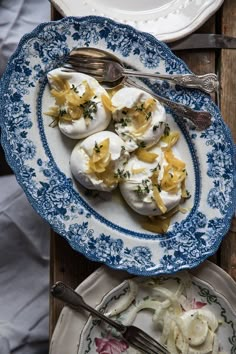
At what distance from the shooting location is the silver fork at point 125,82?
3.50ft

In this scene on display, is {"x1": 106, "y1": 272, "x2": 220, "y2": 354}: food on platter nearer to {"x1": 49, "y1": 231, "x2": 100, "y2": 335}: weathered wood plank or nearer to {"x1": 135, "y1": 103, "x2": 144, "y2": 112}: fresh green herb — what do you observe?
{"x1": 49, "y1": 231, "x2": 100, "y2": 335}: weathered wood plank

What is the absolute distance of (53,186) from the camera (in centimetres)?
105

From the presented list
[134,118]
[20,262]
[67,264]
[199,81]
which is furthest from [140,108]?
[20,262]

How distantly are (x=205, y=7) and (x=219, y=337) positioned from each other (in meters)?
0.54

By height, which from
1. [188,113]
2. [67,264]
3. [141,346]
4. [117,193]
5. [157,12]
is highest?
[157,12]

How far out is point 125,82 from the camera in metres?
1.09

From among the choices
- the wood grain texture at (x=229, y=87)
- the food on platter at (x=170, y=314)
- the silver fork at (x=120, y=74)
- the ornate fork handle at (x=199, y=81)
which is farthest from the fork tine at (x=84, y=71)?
the food on platter at (x=170, y=314)

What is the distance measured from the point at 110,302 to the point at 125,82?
1.15ft

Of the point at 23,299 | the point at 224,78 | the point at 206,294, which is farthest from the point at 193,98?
the point at 23,299

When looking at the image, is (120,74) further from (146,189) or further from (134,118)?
(146,189)

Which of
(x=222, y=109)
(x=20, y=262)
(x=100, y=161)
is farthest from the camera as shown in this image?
(x=20, y=262)

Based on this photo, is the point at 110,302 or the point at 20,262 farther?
the point at 20,262

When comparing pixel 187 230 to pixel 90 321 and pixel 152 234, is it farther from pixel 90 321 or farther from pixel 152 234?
pixel 90 321

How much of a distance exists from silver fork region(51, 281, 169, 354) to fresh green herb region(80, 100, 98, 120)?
260mm
